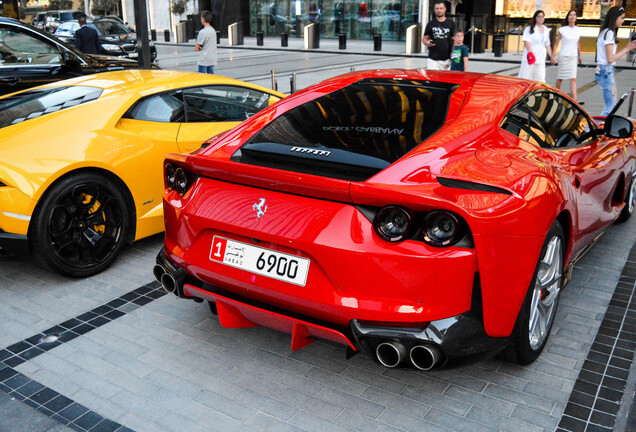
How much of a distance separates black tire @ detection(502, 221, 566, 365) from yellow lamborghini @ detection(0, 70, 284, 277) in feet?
9.85

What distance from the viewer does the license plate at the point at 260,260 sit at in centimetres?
296

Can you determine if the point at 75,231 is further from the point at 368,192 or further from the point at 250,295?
the point at 368,192

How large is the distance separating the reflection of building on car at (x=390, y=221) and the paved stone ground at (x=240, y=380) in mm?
288

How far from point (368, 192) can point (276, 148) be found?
707 millimetres

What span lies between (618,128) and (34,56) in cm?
783

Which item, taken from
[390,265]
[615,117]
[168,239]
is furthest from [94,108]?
[615,117]

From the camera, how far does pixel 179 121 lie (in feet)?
17.7

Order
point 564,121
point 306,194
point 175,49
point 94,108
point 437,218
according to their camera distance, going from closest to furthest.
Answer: point 437,218 < point 306,194 < point 564,121 < point 94,108 < point 175,49

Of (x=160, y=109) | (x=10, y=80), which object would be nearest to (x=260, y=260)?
(x=160, y=109)

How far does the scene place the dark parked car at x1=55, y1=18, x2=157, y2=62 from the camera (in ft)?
73.3

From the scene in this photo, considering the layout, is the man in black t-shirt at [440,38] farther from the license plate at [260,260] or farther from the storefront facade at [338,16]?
the storefront facade at [338,16]

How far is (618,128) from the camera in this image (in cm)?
438

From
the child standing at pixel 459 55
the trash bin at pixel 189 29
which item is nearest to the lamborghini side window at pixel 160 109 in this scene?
the child standing at pixel 459 55

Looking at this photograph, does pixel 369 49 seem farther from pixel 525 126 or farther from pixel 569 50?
pixel 525 126
